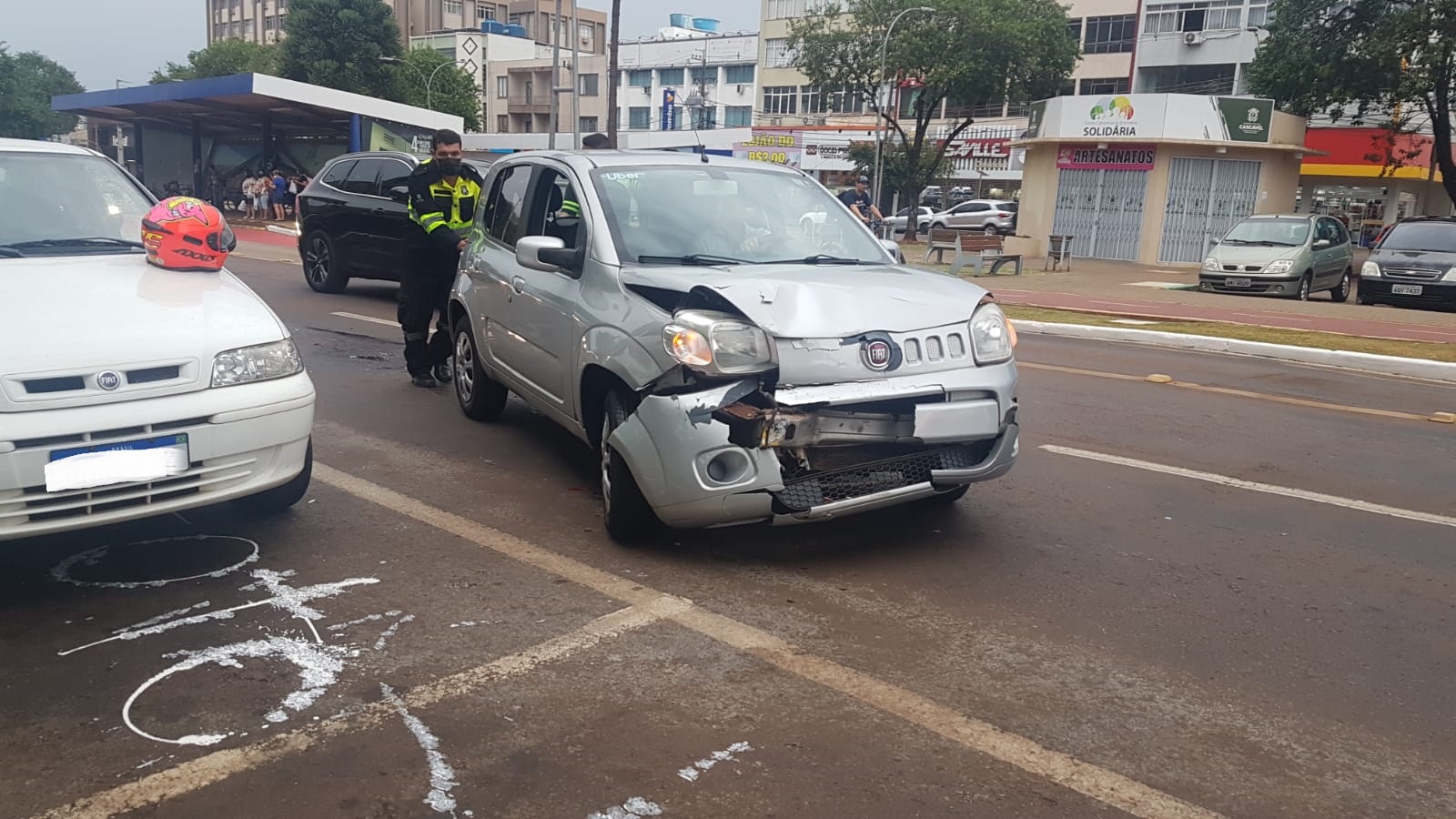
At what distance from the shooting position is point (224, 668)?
3.64 m

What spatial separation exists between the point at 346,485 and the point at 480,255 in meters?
1.91

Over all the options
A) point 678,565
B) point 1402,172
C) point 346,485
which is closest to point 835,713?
point 678,565

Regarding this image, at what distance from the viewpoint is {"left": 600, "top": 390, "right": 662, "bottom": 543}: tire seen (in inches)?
191

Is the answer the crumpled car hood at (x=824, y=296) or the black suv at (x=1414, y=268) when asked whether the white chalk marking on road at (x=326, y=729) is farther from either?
the black suv at (x=1414, y=268)

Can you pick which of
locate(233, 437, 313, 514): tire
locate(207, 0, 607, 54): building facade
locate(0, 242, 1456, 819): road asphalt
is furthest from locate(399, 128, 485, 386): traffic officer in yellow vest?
locate(207, 0, 607, 54): building facade

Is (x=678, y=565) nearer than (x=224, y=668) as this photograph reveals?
No

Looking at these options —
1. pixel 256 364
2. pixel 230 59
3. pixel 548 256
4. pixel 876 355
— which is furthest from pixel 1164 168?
pixel 230 59

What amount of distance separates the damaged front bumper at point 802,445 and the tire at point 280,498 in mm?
1465

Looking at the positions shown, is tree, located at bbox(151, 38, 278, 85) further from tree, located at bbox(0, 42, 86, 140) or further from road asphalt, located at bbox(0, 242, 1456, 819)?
road asphalt, located at bbox(0, 242, 1456, 819)

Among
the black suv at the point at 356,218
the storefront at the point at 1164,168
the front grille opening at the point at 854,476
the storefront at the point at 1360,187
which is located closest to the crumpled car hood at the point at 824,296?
the front grille opening at the point at 854,476

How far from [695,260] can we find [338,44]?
59758 millimetres

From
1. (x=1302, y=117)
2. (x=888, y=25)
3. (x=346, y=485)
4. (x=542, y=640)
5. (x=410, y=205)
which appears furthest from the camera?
(x=888, y=25)

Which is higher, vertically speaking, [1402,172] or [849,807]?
[1402,172]

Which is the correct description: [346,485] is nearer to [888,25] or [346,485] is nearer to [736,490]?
[736,490]
